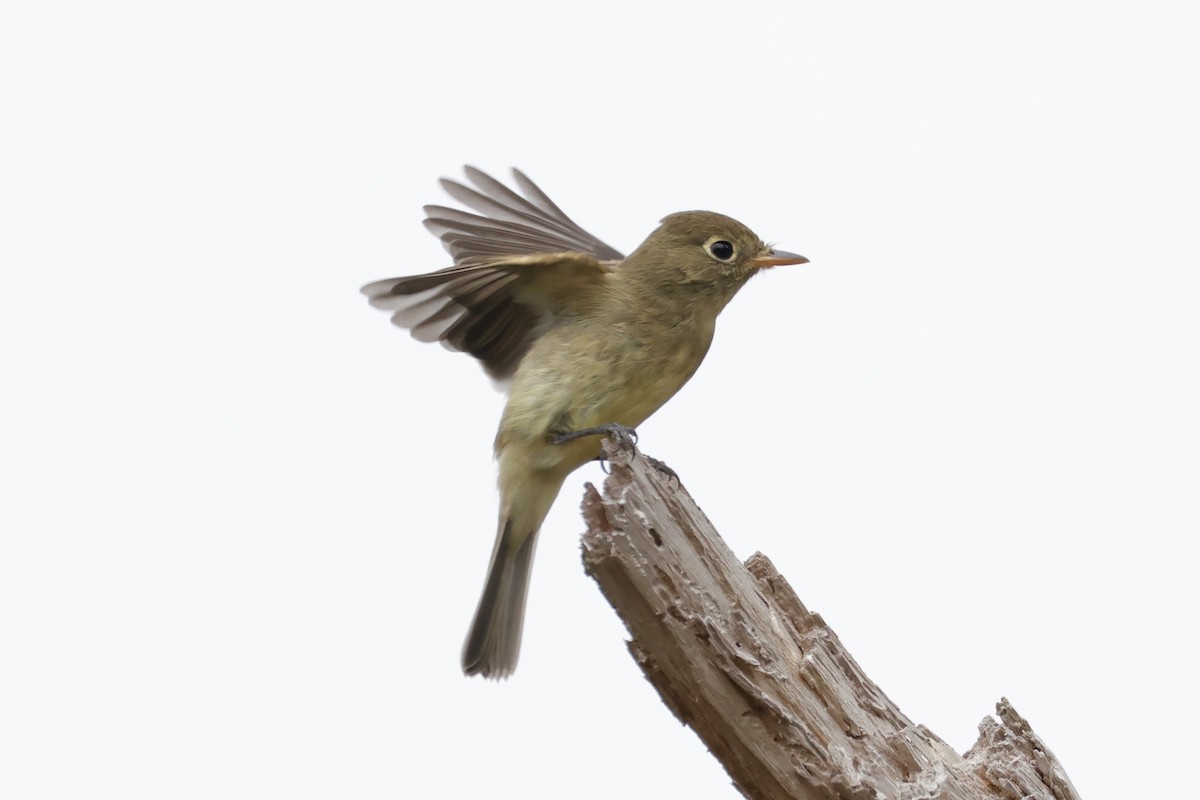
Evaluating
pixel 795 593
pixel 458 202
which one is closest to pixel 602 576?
pixel 795 593

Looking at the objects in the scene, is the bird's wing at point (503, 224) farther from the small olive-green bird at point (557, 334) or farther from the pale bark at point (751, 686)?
the pale bark at point (751, 686)

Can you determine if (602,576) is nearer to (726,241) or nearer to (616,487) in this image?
(616,487)

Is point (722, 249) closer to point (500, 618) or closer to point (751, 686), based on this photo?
point (500, 618)

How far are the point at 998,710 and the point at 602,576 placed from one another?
1.40 metres

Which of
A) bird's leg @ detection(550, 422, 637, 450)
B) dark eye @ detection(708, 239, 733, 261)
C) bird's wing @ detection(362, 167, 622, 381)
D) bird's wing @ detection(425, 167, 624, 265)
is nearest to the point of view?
bird's leg @ detection(550, 422, 637, 450)

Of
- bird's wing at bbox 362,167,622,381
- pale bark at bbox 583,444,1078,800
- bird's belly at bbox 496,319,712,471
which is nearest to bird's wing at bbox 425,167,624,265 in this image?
bird's wing at bbox 362,167,622,381

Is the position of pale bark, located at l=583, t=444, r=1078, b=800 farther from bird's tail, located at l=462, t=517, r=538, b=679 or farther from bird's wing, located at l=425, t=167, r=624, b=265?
bird's wing, located at l=425, t=167, r=624, b=265

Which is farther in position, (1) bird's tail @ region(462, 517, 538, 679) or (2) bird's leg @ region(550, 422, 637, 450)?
(1) bird's tail @ region(462, 517, 538, 679)

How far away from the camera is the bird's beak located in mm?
6363

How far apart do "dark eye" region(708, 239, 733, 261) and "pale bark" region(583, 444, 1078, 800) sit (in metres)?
2.37

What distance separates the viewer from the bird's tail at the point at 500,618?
21.6 ft

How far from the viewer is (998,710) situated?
14.0 ft

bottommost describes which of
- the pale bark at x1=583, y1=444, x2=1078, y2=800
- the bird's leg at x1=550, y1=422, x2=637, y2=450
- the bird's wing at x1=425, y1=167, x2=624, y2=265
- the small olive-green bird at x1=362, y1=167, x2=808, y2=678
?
the pale bark at x1=583, y1=444, x2=1078, y2=800

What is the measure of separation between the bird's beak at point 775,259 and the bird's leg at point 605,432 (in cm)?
118
